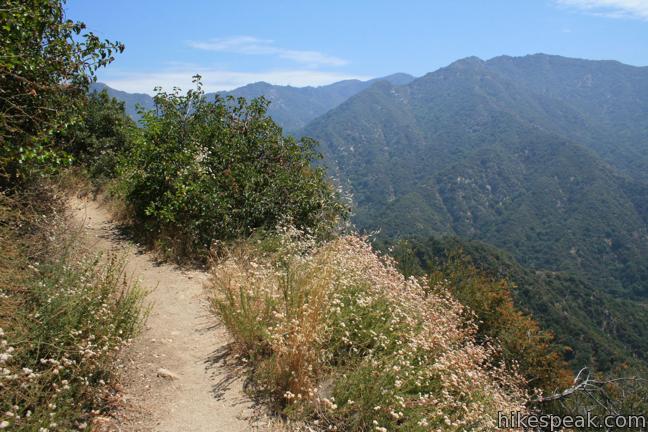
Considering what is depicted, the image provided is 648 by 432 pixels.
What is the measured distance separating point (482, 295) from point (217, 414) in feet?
27.1

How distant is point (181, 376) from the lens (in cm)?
397

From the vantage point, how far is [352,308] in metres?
4.38

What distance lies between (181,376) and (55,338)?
1228 mm

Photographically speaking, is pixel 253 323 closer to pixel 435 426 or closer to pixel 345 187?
pixel 435 426

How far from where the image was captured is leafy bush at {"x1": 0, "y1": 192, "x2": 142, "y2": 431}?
8.61 feet

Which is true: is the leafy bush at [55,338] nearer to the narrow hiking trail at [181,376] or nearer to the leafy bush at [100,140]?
the narrow hiking trail at [181,376]

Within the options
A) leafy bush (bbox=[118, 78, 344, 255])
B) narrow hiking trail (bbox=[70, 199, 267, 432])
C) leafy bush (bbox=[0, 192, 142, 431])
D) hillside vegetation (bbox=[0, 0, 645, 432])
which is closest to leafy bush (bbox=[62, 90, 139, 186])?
hillside vegetation (bbox=[0, 0, 645, 432])

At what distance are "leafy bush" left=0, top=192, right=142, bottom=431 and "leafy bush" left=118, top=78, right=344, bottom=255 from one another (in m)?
2.84

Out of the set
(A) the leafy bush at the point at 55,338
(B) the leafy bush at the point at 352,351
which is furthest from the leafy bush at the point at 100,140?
(B) the leafy bush at the point at 352,351

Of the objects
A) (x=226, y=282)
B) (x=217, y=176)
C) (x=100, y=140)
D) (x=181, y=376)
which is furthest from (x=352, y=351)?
(x=100, y=140)

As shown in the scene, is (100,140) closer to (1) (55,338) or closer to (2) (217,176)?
(2) (217,176)

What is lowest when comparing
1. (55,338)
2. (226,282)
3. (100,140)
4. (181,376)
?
(181,376)

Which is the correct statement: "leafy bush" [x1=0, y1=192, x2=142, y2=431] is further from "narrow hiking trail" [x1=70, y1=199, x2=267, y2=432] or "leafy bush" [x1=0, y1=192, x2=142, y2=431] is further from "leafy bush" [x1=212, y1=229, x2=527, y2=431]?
"leafy bush" [x1=212, y1=229, x2=527, y2=431]

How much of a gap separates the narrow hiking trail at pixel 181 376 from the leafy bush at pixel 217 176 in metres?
1.58
